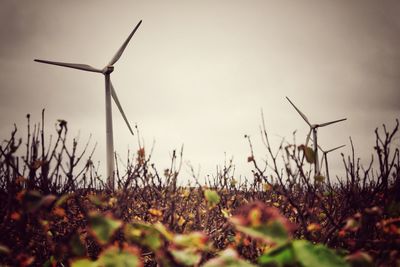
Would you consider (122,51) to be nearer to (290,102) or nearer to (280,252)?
(290,102)

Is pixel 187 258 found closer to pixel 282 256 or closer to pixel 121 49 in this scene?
pixel 282 256

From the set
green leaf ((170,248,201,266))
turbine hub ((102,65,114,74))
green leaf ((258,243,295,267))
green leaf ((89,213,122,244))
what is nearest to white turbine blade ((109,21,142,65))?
turbine hub ((102,65,114,74))

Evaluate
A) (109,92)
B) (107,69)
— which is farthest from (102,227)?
(107,69)

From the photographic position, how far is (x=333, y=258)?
4.04 feet

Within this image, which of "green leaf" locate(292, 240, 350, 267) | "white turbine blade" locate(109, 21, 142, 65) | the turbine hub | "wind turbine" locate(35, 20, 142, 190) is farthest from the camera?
the turbine hub

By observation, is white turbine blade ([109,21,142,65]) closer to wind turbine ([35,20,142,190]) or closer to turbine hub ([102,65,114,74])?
wind turbine ([35,20,142,190])

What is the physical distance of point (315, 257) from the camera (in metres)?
1.22

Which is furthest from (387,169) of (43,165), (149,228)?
(43,165)

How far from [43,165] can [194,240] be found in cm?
197

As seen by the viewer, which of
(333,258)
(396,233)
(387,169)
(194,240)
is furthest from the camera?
(387,169)

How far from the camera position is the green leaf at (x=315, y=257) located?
1200 millimetres

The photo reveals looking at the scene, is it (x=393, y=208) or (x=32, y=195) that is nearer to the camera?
(x=32, y=195)

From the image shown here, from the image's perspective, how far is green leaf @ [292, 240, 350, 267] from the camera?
120 centimetres

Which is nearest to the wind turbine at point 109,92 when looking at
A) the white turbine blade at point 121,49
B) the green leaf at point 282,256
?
the white turbine blade at point 121,49
